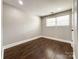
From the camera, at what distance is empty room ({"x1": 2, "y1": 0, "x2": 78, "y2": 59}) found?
2.62 metres

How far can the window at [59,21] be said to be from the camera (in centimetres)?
504

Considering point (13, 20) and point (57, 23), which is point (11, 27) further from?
point (57, 23)

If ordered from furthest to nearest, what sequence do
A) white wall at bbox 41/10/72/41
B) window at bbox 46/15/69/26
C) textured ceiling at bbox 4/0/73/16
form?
window at bbox 46/15/69/26
white wall at bbox 41/10/72/41
textured ceiling at bbox 4/0/73/16

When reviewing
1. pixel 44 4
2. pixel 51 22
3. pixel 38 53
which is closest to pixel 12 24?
pixel 44 4

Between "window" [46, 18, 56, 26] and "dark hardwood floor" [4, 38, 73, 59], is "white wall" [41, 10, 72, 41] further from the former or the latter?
"dark hardwood floor" [4, 38, 73, 59]

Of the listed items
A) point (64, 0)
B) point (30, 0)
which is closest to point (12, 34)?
point (30, 0)

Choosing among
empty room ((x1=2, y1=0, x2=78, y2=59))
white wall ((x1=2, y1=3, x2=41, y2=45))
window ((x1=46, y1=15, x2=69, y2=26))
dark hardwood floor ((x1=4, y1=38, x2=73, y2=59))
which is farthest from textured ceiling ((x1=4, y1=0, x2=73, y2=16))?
dark hardwood floor ((x1=4, y1=38, x2=73, y2=59))

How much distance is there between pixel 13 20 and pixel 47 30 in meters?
3.77

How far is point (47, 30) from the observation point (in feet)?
22.5

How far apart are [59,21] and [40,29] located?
7.77 ft

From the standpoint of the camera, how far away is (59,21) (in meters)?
5.66

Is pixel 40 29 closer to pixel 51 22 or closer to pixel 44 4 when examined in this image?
pixel 51 22

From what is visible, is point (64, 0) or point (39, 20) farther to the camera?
point (39, 20)

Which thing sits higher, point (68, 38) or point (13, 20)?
point (13, 20)
